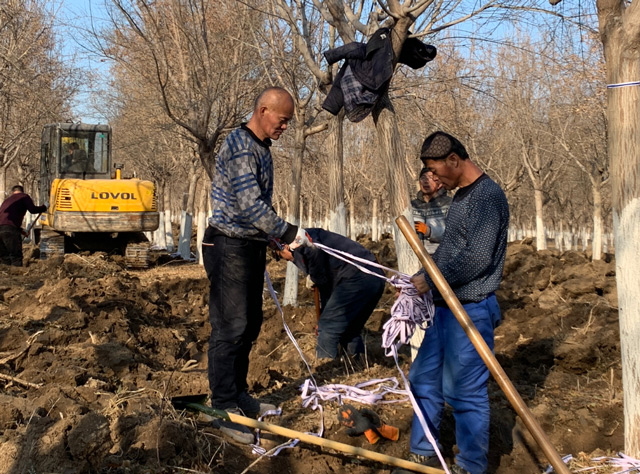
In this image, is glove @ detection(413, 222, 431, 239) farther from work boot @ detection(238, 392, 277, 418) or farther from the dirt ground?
work boot @ detection(238, 392, 277, 418)

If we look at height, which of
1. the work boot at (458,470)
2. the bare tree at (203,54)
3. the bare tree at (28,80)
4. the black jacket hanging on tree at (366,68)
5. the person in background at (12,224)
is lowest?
the work boot at (458,470)

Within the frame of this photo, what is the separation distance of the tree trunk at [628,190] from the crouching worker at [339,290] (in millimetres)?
2380

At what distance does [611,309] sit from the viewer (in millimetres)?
8422

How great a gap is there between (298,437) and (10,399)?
1612mm

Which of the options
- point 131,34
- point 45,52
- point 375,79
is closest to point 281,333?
point 375,79

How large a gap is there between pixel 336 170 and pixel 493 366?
241 inches

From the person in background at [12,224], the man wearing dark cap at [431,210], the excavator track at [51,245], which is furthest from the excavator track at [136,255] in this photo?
the man wearing dark cap at [431,210]

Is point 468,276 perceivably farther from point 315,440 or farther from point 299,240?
point 315,440

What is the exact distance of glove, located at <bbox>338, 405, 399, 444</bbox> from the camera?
4078mm

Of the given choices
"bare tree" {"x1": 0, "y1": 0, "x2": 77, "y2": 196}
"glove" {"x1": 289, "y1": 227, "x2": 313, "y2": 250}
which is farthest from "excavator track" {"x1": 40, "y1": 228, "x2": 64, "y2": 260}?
"glove" {"x1": 289, "y1": 227, "x2": 313, "y2": 250}

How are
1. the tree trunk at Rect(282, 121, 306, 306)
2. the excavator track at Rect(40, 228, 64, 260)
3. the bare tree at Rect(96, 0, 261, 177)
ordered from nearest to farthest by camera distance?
the tree trunk at Rect(282, 121, 306, 306) < the bare tree at Rect(96, 0, 261, 177) < the excavator track at Rect(40, 228, 64, 260)

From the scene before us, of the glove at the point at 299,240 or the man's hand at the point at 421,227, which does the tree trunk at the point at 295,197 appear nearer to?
the man's hand at the point at 421,227

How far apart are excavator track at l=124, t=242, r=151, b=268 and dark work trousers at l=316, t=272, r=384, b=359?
10.2 metres

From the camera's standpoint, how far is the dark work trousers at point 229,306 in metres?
3.97
